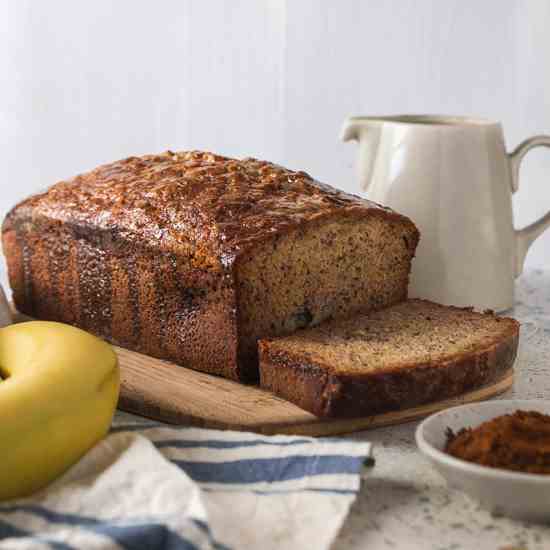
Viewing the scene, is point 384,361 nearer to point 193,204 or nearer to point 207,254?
point 207,254

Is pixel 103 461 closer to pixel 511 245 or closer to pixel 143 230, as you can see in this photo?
pixel 143 230

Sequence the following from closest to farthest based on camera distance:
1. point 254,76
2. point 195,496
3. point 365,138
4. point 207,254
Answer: point 195,496 < point 207,254 < point 365,138 < point 254,76

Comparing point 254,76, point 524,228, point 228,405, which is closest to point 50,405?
point 228,405

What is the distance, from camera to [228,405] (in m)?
1.90

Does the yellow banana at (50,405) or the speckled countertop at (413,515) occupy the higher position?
the yellow banana at (50,405)

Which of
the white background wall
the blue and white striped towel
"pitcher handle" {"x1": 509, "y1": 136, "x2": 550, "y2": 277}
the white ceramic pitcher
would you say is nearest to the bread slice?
the blue and white striped towel

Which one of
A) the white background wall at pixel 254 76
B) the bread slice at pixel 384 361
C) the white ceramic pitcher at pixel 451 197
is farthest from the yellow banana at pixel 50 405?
the white background wall at pixel 254 76

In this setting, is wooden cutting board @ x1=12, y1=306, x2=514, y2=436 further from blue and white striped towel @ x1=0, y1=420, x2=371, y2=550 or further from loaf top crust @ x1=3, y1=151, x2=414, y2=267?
loaf top crust @ x1=3, y1=151, x2=414, y2=267

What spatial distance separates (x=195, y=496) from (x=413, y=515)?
0.33 meters

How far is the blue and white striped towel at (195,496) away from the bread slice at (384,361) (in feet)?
0.62

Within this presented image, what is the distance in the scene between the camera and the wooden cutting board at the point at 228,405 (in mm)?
1822

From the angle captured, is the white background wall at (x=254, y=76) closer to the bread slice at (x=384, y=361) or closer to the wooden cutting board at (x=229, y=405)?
the bread slice at (x=384, y=361)

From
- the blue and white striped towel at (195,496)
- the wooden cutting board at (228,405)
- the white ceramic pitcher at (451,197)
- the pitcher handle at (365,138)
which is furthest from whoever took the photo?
the pitcher handle at (365,138)

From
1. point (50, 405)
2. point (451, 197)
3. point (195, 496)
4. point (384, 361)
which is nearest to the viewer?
point (195, 496)
